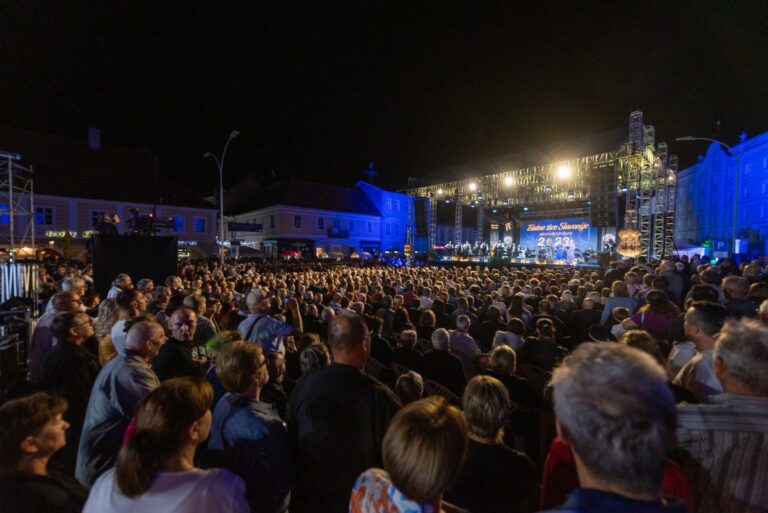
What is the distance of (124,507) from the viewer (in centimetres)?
141

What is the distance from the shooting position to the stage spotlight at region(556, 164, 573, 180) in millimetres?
22608

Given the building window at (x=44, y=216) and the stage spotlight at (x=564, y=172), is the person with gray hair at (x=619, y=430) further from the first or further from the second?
the building window at (x=44, y=216)

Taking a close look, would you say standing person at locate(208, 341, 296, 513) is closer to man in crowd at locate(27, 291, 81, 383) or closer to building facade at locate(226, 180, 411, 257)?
man in crowd at locate(27, 291, 81, 383)

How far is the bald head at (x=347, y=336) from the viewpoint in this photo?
2398mm

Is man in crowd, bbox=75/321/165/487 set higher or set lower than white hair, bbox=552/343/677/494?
lower

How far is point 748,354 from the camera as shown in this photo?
184cm

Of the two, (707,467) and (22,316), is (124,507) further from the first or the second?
(22,316)

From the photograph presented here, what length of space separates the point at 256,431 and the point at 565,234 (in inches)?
1382

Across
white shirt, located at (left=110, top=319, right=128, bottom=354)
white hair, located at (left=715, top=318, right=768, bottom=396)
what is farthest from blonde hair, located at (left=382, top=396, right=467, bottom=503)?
white shirt, located at (left=110, top=319, right=128, bottom=354)

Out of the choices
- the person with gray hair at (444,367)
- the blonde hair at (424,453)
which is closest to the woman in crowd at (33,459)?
the blonde hair at (424,453)

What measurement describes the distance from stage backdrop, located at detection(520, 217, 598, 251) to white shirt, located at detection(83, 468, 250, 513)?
32627 millimetres

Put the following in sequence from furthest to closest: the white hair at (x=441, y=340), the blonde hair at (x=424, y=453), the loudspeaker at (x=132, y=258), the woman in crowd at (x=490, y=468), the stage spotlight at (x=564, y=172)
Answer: the stage spotlight at (x=564, y=172) < the loudspeaker at (x=132, y=258) < the white hair at (x=441, y=340) < the woman in crowd at (x=490, y=468) < the blonde hair at (x=424, y=453)

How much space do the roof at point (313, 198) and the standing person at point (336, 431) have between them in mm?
38768

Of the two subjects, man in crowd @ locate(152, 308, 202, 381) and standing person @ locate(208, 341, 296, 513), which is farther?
man in crowd @ locate(152, 308, 202, 381)
